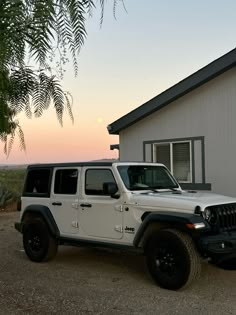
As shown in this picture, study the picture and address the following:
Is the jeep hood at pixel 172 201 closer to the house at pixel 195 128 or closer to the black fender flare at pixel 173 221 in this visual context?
the black fender flare at pixel 173 221

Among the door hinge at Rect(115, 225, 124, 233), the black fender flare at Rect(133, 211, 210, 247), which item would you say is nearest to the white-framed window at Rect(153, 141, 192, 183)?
the door hinge at Rect(115, 225, 124, 233)

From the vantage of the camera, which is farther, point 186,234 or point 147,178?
point 147,178

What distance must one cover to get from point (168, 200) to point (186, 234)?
0.62 m

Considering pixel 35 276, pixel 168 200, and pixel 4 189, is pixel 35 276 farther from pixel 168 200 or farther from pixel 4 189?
Answer: pixel 4 189

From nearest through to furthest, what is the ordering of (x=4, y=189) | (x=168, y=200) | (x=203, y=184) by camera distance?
1. (x=168, y=200)
2. (x=203, y=184)
3. (x=4, y=189)

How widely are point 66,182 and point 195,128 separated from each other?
5031 millimetres

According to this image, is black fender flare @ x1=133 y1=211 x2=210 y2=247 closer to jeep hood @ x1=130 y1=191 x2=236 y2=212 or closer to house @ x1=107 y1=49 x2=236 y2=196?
jeep hood @ x1=130 y1=191 x2=236 y2=212

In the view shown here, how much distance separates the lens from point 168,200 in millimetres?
6461

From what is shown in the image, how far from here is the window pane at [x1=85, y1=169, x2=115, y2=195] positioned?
7.37 meters

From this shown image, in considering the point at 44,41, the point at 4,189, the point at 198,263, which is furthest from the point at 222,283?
the point at 4,189

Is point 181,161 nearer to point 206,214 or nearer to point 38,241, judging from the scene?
point 38,241

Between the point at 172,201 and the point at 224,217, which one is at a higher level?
the point at 172,201

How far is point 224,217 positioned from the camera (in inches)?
251

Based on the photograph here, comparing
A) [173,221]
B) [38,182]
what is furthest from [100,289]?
[38,182]
